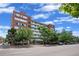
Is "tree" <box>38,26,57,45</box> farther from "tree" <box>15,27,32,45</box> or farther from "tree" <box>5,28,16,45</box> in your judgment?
"tree" <box>5,28,16,45</box>

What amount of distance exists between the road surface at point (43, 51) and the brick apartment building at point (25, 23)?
0.17m

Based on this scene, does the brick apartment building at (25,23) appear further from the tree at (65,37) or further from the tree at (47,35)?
the tree at (65,37)

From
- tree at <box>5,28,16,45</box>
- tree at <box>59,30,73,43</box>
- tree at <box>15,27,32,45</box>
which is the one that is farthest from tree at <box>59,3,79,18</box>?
tree at <box>5,28,16,45</box>

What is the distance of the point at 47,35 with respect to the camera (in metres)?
2.96

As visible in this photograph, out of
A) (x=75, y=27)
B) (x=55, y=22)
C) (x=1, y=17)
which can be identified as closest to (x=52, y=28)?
(x=55, y=22)

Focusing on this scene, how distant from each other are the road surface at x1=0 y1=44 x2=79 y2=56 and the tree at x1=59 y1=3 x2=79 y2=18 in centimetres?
44

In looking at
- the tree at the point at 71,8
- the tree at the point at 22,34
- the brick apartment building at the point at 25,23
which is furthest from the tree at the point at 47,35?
the tree at the point at 71,8

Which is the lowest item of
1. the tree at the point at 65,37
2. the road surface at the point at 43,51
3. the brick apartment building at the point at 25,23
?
the road surface at the point at 43,51

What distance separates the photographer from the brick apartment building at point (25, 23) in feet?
9.45

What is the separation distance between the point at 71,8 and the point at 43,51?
0.71 metres

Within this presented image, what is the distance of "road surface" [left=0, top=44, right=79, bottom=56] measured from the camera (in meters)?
2.86

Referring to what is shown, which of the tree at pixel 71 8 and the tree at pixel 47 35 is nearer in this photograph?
the tree at pixel 71 8

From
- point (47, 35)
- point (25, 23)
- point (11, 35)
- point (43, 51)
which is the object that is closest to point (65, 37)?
point (47, 35)

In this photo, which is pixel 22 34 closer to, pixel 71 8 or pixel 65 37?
pixel 65 37
